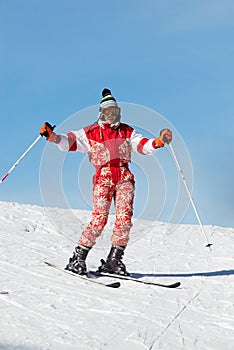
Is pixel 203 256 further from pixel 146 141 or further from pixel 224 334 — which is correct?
pixel 224 334

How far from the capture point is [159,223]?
12.2 m

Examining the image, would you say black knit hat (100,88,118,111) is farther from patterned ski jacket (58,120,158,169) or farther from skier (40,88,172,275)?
patterned ski jacket (58,120,158,169)

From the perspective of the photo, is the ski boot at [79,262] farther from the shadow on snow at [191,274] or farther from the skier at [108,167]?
the shadow on snow at [191,274]

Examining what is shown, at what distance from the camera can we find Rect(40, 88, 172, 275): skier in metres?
6.53

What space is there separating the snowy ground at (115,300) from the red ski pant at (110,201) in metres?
0.57

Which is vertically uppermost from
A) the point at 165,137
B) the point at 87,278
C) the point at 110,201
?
the point at 165,137

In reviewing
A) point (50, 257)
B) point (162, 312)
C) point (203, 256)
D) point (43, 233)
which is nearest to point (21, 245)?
point (50, 257)

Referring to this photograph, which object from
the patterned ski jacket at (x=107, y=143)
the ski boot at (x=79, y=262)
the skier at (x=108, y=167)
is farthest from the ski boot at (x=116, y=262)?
the patterned ski jacket at (x=107, y=143)

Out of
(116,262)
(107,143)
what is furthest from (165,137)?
(116,262)

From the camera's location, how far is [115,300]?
17.4 ft

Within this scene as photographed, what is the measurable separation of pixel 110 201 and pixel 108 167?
0.38m

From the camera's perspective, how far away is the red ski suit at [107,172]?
6.53m

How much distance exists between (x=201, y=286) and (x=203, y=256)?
2.75 meters

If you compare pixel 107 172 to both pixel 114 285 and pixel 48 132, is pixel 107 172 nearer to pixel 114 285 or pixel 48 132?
pixel 48 132
